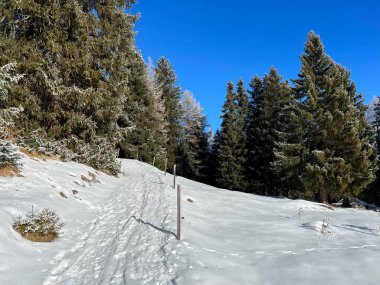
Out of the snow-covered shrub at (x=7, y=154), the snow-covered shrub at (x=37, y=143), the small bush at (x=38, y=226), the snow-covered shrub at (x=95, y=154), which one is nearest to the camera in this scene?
the small bush at (x=38, y=226)

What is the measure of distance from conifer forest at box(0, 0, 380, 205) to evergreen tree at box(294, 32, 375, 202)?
0.07 meters

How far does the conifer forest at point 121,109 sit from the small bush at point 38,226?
3.35 m

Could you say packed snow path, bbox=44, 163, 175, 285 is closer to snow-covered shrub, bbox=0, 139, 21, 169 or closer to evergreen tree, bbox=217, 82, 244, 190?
snow-covered shrub, bbox=0, 139, 21, 169

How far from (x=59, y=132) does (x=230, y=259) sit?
1295 cm

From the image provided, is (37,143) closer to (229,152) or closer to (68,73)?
(68,73)

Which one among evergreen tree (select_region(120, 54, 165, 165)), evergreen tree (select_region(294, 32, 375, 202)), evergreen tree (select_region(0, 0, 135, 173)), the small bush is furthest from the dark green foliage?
the small bush

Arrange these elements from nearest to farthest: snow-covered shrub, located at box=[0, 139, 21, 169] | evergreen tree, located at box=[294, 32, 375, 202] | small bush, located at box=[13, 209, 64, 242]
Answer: small bush, located at box=[13, 209, 64, 242]
snow-covered shrub, located at box=[0, 139, 21, 169]
evergreen tree, located at box=[294, 32, 375, 202]

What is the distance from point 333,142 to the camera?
2250 centimetres

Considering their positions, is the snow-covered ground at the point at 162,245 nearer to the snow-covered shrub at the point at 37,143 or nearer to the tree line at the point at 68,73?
the snow-covered shrub at the point at 37,143

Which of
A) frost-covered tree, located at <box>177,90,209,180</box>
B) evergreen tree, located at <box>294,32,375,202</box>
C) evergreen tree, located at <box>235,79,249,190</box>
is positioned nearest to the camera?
evergreen tree, located at <box>294,32,375,202</box>

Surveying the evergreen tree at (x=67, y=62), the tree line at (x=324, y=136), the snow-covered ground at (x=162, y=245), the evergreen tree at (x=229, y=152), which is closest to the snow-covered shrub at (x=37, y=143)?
the evergreen tree at (x=67, y=62)

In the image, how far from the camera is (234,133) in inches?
1448

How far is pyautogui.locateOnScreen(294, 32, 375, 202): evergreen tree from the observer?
2162 cm

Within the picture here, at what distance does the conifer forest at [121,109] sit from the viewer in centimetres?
1512
